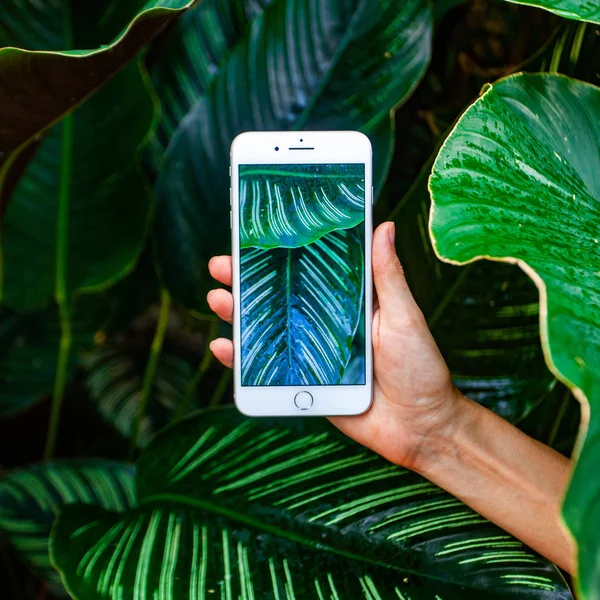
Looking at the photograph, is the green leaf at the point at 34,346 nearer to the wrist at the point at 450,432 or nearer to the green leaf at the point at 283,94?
the green leaf at the point at 283,94

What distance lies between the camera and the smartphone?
0.67m

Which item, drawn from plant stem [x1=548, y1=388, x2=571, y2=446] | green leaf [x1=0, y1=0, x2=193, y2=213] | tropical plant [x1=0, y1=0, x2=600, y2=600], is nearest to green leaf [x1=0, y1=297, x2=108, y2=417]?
tropical plant [x1=0, y1=0, x2=600, y2=600]

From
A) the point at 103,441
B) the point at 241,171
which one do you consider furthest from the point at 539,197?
the point at 103,441

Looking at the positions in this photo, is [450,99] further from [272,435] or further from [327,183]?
[272,435]

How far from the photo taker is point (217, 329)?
36.4 inches

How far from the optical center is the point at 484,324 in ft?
2.28

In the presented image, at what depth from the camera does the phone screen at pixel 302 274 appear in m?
0.67

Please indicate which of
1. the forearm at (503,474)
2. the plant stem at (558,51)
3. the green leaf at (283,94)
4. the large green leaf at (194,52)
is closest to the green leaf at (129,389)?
the green leaf at (283,94)

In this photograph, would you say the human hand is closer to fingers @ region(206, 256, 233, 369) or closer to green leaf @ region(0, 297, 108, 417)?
fingers @ region(206, 256, 233, 369)

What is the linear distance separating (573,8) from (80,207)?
651 mm

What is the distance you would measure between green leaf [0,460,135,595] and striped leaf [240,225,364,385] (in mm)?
312

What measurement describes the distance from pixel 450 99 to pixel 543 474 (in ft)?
1.99

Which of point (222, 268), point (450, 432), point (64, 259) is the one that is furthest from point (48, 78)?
point (450, 432)

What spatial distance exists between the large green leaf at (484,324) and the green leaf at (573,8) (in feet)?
0.79
